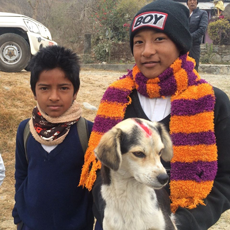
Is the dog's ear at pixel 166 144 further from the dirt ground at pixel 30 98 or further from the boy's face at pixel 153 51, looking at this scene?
the dirt ground at pixel 30 98

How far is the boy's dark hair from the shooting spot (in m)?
2.19

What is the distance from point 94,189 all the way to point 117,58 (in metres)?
12.8

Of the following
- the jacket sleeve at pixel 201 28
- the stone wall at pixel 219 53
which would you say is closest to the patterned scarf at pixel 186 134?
the jacket sleeve at pixel 201 28

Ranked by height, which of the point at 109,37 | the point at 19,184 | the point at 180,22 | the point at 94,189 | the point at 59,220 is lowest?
the point at 59,220

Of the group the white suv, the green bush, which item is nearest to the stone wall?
the green bush

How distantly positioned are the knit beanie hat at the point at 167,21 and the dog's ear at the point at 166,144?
2.13 ft

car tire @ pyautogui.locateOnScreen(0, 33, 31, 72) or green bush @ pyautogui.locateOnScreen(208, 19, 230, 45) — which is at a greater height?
green bush @ pyautogui.locateOnScreen(208, 19, 230, 45)

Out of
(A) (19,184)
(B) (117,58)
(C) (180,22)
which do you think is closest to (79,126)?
(A) (19,184)

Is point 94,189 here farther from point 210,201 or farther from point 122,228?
point 210,201

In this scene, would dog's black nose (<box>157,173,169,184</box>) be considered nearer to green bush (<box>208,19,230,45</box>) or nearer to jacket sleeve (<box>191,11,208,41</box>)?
jacket sleeve (<box>191,11,208,41</box>)

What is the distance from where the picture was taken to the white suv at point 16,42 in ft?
24.1

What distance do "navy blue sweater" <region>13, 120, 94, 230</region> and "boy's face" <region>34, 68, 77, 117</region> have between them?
0.23 meters

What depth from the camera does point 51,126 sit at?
2.21 meters

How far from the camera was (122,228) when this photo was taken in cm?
175
